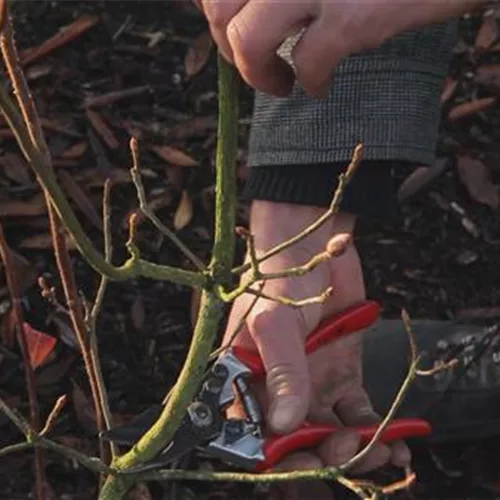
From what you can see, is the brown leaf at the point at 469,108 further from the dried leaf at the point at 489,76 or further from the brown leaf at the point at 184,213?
the brown leaf at the point at 184,213

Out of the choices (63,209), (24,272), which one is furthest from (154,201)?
(63,209)

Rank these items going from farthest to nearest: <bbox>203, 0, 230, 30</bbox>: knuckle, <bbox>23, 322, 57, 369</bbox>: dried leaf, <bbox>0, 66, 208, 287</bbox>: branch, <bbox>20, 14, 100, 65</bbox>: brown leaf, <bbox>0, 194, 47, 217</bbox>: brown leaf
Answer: <bbox>20, 14, 100, 65</bbox>: brown leaf
<bbox>0, 194, 47, 217</bbox>: brown leaf
<bbox>23, 322, 57, 369</bbox>: dried leaf
<bbox>203, 0, 230, 30</bbox>: knuckle
<bbox>0, 66, 208, 287</bbox>: branch

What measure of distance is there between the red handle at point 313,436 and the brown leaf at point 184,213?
2.21ft

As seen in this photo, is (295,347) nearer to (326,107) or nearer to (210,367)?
(210,367)

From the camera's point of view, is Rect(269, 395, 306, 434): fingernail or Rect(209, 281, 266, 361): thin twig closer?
Rect(209, 281, 266, 361): thin twig

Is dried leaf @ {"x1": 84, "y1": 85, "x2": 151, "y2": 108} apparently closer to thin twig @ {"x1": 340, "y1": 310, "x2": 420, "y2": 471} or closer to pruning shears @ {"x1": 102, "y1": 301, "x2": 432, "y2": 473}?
pruning shears @ {"x1": 102, "y1": 301, "x2": 432, "y2": 473}

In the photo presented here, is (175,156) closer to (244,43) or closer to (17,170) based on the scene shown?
(17,170)

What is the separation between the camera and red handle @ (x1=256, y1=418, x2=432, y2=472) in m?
1.79

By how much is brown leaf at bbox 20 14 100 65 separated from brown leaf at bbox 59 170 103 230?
10.7 inches

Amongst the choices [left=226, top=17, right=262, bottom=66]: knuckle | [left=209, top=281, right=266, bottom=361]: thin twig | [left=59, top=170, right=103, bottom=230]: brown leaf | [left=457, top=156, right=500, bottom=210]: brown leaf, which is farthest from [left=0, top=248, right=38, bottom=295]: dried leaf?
[left=226, top=17, right=262, bottom=66]: knuckle

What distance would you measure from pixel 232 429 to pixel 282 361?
0.20m

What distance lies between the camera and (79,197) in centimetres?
251

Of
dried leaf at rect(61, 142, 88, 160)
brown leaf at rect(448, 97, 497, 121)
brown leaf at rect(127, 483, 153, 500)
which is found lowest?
brown leaf at rect(127, 483, 153, 500)

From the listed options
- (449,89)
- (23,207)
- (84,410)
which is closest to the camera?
(84,410)
